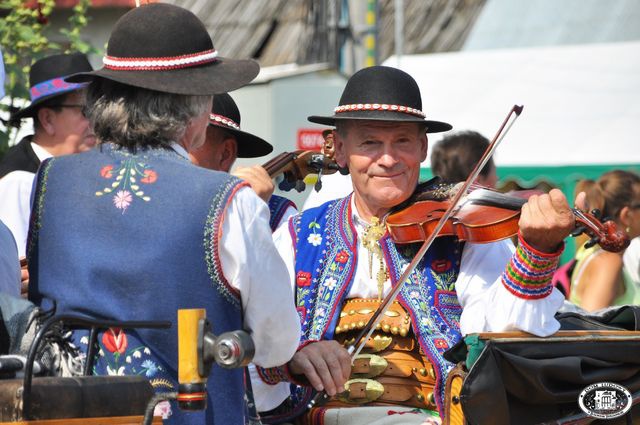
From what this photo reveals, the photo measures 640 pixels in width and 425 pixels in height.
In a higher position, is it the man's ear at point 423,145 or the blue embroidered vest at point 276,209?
the man's ear at point 423,145

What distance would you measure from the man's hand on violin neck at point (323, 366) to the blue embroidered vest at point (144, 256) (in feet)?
1.25

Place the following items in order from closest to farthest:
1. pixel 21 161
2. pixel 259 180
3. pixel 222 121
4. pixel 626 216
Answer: pixel 259 180 < pixel 222 121 < pixel 21 161 < pixel 626 216

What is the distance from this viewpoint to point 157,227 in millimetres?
2684

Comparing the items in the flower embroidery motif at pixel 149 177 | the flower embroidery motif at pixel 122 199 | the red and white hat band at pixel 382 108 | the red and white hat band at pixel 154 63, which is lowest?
the flower embroidery motif at pixel 122 199

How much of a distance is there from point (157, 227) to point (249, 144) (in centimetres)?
176

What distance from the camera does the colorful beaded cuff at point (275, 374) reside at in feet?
10.6

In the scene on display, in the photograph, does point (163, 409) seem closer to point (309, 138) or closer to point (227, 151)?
point (227, 151)

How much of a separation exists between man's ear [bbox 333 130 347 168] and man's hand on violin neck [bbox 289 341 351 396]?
40.4 inches

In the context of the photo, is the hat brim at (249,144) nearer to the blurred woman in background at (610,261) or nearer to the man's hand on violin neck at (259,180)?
the man's hand on violin neck at (259,180)

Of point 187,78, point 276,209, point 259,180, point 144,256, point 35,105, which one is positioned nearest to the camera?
point 144,256

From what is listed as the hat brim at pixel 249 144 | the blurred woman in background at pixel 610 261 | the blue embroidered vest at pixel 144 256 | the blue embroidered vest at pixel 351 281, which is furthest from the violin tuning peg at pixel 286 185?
the blurred woman in background at pixel 610 261

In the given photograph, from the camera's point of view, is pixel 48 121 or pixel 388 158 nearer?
pixel 388 158

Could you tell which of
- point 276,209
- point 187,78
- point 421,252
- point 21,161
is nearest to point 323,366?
point 421,252

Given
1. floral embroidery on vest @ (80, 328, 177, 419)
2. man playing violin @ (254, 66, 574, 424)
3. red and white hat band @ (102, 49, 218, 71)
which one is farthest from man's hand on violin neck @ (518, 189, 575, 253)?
floral embroidery on vest @ (80, 328, 177, 419)
